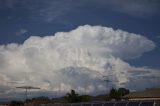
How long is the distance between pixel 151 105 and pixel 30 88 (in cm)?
11775

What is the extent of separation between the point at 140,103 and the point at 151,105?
2790 millimetres

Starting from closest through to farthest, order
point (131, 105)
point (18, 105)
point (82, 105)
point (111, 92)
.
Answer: point (131, 105) < point (82, 105) < point (111, 92) < point (18, 105)

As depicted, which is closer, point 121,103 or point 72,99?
point 121,103

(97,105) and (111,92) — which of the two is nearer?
(97,105)

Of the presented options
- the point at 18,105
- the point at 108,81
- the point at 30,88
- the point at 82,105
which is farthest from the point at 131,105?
the point at 18,105

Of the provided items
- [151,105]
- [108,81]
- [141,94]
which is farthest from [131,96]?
[151,105]

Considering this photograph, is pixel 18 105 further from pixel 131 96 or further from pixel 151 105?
pixel 151 105

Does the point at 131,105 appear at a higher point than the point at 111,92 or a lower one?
lower

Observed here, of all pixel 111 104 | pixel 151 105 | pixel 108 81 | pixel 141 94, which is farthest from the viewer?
pixel 108 81

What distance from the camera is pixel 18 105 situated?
174 metres

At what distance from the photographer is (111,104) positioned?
58.9m

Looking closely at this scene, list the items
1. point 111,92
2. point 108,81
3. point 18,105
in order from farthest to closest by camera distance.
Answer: point 18,105
point 108,81
point 111,92

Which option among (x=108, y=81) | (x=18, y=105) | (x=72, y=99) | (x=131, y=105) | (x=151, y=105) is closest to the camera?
(x=151, y=105)

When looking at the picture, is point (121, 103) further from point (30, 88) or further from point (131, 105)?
point (30, 88)
